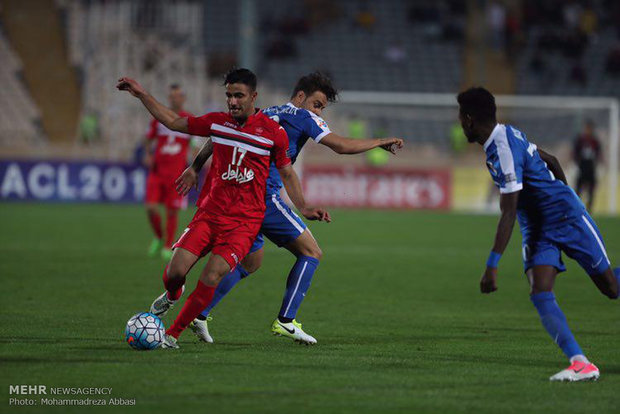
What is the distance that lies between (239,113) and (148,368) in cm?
198

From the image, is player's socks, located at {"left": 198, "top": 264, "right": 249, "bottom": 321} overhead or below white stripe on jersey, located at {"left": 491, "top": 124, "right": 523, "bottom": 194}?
below

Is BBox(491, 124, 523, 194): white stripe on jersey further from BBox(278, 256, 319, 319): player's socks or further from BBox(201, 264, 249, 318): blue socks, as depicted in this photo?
BBox(201, 264, 249, 318): blue socks

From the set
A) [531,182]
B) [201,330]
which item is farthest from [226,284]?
[531,182]

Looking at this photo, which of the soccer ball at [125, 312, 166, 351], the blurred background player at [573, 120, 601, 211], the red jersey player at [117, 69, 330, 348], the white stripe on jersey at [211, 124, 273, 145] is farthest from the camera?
the blurred background player at [573, 120, 601, 211]

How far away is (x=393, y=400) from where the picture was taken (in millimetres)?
5809

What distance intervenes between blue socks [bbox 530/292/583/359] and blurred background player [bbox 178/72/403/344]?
1778 mm

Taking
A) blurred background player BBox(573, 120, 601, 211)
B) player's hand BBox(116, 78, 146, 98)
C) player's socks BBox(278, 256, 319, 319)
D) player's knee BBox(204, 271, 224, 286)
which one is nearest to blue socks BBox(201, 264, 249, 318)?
player's socks BBox(278, 256, 319, 319)

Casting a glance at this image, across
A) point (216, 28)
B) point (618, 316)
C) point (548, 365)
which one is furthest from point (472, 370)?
point (216, 28)

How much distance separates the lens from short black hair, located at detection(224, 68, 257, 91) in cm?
743

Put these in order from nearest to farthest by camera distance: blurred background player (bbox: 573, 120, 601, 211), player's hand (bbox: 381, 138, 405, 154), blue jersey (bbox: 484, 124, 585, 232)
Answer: blue jersey (bbox: 484, 124, 585, 232), player's hand (bbox: 381, 138, 405, 154), blurred background player (bbox: 573, 120, 601, 211)

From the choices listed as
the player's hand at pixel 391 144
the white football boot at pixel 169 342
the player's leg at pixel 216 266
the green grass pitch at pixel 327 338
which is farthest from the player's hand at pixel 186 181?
the player's hand at pixel 391 144

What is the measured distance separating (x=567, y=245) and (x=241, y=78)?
2578mm

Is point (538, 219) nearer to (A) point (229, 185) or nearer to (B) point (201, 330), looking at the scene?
(A) point (229, 185)

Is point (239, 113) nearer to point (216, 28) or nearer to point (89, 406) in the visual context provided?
point (89, 406)
